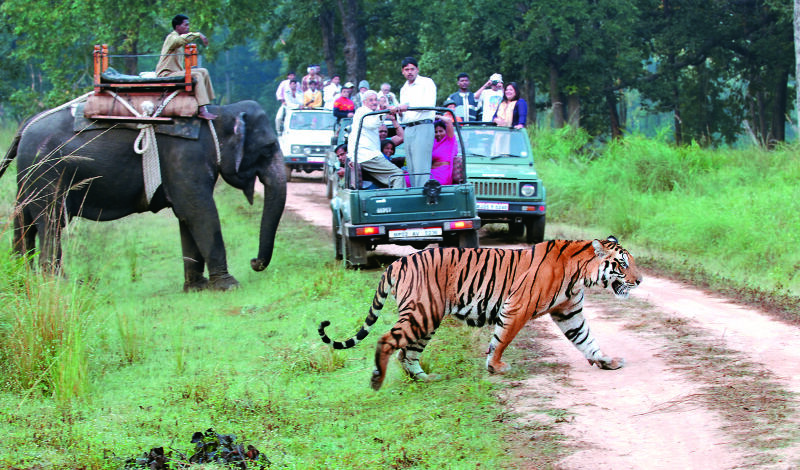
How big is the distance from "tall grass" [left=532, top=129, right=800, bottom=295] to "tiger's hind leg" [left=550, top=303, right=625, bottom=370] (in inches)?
177

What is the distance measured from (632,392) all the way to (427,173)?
5.98m

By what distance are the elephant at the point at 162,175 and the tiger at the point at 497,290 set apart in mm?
5841

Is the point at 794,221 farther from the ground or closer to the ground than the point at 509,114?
closer to the ground

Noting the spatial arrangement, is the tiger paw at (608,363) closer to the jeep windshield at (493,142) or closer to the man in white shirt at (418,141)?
the man in white shirt at (418,141)

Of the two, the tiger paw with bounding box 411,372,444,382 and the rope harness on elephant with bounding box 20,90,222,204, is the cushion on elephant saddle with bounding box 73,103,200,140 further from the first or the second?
the tiger paw with bounding box 411,372,444,382

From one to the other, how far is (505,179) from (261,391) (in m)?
7.56

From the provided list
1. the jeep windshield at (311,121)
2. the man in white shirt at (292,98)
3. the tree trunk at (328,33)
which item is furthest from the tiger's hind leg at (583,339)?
the tree trunk at (328,33)

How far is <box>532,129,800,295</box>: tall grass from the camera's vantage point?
45.3ft

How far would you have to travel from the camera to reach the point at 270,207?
44.8 ft

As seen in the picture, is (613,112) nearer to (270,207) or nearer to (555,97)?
(555,97)

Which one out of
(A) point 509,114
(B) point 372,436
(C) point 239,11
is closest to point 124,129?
(A) point 509,114

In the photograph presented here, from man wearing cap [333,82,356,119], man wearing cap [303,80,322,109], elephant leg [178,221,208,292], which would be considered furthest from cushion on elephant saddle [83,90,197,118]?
man wearing cap [303,80,322,109]

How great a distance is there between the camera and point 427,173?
12758 mm

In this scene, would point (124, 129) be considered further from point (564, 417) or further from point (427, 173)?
point (564, 417)
